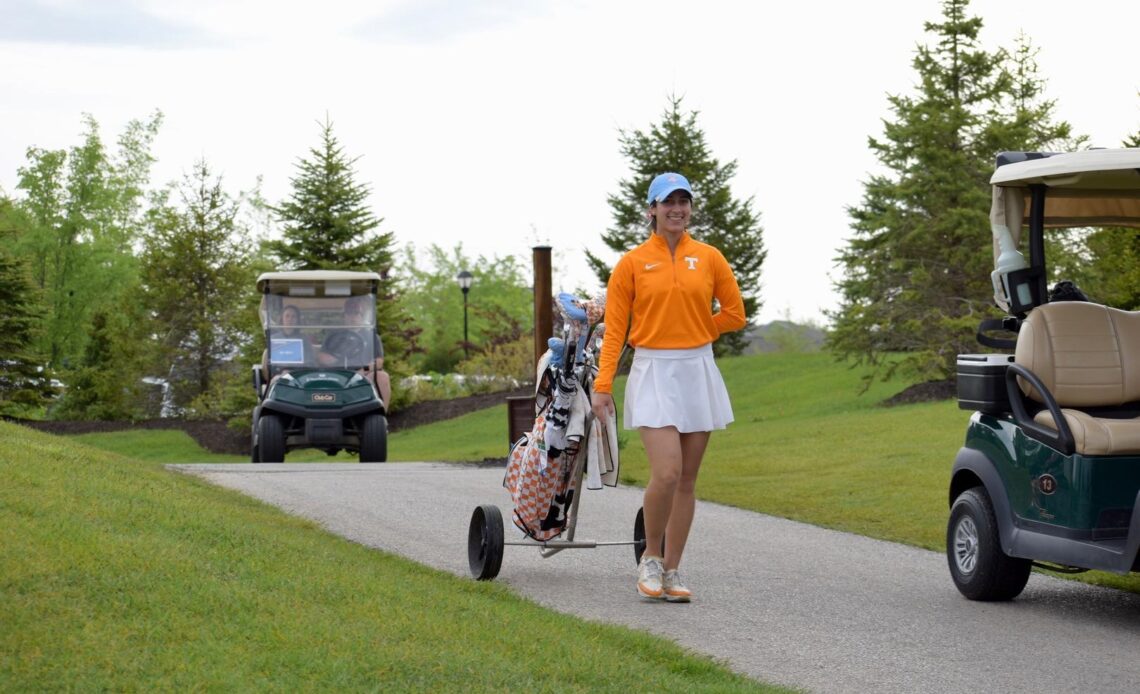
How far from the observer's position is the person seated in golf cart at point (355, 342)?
21516mm

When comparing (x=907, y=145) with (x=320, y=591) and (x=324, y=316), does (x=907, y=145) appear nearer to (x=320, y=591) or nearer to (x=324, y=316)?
(x=324, y=316)

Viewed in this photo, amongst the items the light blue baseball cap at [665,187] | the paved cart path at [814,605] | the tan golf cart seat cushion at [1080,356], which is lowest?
the paved cart path at [814,605]

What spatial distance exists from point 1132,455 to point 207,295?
3280cm

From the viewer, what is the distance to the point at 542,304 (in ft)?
51.3

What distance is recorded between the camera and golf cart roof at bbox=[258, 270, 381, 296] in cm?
2138

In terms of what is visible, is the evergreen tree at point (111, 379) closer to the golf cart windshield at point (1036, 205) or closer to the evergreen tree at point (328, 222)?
the evergreen tree at point (328, 222)

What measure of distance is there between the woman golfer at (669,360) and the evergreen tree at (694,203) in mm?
36321

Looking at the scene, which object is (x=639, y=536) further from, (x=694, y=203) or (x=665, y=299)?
(x=694, y=203)

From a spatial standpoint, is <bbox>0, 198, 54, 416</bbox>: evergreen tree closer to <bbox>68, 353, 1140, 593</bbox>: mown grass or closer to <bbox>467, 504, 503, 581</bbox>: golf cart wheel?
<bbox>68, 353, 1140, 593</bbox>: mown grass

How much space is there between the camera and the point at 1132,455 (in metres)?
7.16

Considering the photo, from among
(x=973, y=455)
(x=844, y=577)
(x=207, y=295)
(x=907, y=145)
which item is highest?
(x=907, y=145)

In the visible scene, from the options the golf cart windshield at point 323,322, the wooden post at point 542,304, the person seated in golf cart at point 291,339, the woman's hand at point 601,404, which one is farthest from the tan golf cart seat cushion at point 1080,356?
the person seated in golf cart at point 291,339

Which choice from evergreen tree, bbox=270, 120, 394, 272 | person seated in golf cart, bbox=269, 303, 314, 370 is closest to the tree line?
evergreen tree, bbox=270, 120, 394, 272

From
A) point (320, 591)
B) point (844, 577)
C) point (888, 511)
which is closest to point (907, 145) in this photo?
point (888, 511)
